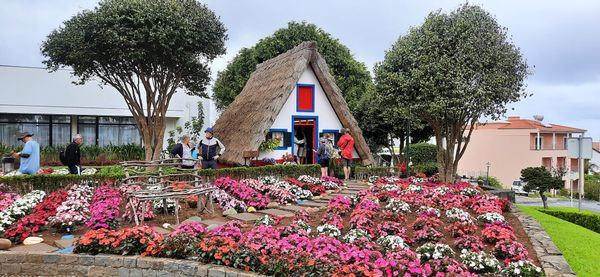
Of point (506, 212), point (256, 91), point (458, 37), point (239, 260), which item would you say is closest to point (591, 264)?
point (506, 212)

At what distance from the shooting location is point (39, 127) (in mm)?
23766

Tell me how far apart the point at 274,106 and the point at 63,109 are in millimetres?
13793

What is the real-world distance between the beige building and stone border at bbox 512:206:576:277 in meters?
35.5

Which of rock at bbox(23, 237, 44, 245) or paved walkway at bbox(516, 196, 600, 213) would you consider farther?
paved walkway at bbox(516, 196, 600, 213)

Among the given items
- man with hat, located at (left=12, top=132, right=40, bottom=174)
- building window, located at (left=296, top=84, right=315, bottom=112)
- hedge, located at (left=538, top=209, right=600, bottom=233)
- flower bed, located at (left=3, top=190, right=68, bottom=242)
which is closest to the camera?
flower bed, located at (left=3, top=190, right=68, bottom=242)

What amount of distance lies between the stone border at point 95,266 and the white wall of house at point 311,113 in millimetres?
10731

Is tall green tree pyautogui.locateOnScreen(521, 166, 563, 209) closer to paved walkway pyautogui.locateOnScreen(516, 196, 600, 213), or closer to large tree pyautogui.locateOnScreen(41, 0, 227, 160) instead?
paved walkway pyautogui.locateOnScreen(516, 196, 600, 213)

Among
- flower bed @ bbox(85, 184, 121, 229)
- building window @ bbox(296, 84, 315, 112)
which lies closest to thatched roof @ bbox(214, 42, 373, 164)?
building window @ bbox(296, 84, 315, 112)

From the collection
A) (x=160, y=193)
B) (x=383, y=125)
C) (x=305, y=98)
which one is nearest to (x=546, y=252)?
(x=160, y=193)

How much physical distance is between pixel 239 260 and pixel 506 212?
256 inches

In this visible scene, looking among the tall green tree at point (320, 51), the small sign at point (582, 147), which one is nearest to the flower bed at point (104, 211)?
the small sign at point (582, 147)

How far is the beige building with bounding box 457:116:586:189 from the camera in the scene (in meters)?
41.7

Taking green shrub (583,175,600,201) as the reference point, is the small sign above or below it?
above

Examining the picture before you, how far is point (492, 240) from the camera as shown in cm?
678
